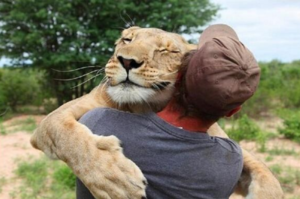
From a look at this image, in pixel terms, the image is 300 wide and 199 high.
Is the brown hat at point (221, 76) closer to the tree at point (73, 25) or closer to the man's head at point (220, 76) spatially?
the man's head at point (220, 76)

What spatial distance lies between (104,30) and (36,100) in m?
3.36

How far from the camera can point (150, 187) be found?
6.34ft

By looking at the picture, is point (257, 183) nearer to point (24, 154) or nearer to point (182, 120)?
point (182, 120)

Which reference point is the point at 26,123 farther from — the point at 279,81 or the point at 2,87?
the point at 279,81

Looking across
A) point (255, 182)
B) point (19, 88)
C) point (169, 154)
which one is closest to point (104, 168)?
point (169, 154)

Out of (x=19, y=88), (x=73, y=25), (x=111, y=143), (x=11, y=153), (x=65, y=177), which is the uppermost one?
(x=111, y=143)

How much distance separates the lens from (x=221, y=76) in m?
1.75

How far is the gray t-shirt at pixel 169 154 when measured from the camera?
189 centimetres

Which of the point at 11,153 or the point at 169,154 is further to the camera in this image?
the point at 11,153

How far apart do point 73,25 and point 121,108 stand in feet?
38.2

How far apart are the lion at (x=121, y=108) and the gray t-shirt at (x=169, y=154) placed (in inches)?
1.9

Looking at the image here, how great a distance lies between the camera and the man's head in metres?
1.75

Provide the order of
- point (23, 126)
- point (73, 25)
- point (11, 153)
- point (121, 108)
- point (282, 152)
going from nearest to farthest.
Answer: point (121, 108) < point (11, 153) < point (282, 152) < point (23, 126) < point (73, 25)

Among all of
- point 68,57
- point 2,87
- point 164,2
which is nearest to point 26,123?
point 68,57
